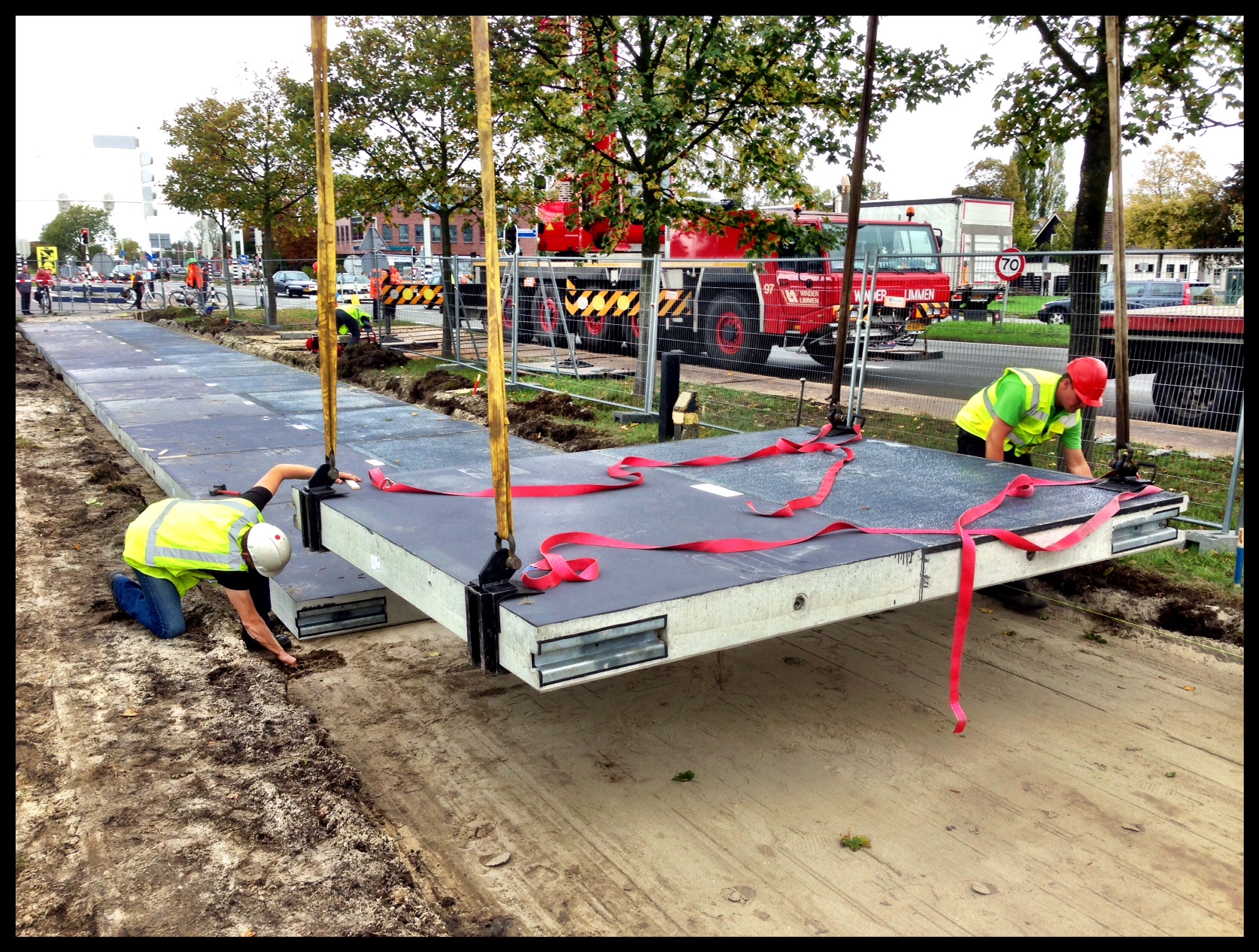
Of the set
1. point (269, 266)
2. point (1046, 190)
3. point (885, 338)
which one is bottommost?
point (885, 338)

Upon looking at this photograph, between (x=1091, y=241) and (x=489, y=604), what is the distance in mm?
7063

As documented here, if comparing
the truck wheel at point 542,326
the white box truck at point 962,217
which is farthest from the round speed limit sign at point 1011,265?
the white box truck at point 962,217

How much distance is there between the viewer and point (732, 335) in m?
12.8

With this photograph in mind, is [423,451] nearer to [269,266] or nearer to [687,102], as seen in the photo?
[687,102]

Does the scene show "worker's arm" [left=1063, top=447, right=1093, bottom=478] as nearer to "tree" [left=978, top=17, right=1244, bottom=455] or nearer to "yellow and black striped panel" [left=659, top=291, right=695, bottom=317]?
"tree" [left=978, top=17, right=1244, bottom=455]

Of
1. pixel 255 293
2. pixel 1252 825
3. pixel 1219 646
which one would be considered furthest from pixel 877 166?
pixel 255 293

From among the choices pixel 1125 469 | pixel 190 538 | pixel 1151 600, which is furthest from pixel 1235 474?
pixel 190 538

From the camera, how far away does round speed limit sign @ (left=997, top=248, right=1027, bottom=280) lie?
7.93m

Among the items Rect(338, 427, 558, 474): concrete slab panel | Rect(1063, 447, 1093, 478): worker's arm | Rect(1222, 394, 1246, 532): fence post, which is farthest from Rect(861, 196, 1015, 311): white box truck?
Rect(1063, 447, 1093, 478): worker's arm

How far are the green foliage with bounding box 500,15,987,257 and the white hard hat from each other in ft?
20.1

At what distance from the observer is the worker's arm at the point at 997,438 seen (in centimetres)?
584

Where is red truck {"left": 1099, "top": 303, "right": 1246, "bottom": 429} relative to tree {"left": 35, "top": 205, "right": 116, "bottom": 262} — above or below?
below

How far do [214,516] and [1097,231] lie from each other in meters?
7.12

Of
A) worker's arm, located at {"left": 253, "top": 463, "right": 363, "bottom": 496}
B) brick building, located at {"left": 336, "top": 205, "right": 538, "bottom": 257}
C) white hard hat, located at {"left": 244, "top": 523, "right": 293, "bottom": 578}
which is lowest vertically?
white hard hat, located at {"left": 244, "top": 523, "right": 293, "bottom": 578}
